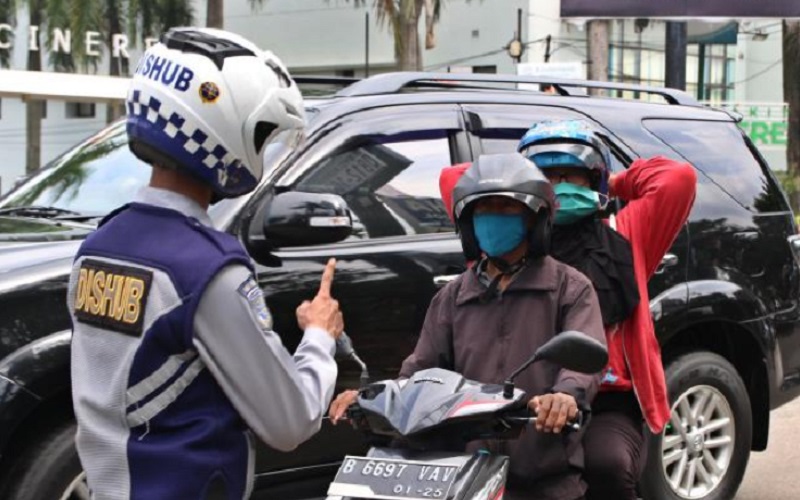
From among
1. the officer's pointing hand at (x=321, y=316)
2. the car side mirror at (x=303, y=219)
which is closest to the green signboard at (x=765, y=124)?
the car side mirror at (x=303, y=219)

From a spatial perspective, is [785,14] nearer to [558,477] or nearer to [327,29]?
[558,477]

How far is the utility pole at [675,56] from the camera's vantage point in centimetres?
1562

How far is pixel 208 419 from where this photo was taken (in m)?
2.19

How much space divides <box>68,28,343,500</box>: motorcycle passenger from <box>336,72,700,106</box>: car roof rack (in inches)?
114

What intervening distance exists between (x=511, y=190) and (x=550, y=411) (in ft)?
2.03

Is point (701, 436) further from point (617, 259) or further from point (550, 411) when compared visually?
point (550, 411)

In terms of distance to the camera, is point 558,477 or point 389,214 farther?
point 389,214

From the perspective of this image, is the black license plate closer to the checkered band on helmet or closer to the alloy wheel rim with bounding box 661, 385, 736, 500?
the checkered band on helmet

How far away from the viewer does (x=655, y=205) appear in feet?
12.7

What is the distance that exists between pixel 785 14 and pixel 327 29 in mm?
25694

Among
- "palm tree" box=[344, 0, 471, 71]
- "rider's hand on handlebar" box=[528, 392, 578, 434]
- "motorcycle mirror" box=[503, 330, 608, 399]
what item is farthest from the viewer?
"palm tree" box=[344, 0, 471, 71]

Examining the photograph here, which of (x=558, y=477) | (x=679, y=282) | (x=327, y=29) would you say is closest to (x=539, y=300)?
(x=558, y=477)

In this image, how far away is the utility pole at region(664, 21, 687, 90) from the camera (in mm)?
15625

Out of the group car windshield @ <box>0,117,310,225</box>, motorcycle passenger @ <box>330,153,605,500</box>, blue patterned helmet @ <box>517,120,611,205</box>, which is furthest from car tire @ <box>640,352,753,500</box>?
car windshield @ <box>0,117,310,225</box>
